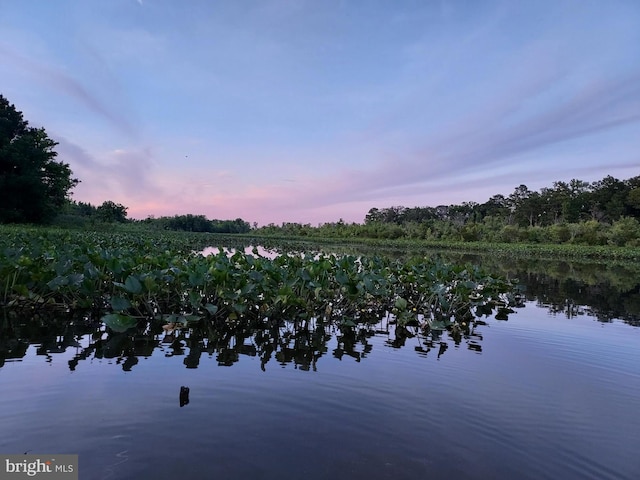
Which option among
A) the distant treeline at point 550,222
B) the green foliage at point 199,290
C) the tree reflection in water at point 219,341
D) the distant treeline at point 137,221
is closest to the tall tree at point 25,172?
the distant treeline at point 137,221

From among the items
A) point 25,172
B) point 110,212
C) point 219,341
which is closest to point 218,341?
point 219,341

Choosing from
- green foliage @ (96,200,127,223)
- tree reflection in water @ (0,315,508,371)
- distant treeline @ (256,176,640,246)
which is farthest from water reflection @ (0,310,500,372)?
distant treeline @ (256,176,640,246)

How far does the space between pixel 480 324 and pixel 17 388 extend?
276 inches

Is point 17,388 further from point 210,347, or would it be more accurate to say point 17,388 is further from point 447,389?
point 447,389

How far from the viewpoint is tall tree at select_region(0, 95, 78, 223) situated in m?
27.3

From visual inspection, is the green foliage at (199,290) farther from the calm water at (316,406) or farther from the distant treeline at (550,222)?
the distant treeline at (550,222)

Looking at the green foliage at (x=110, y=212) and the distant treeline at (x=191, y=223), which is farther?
the distant treeline at (x=191, y=223)

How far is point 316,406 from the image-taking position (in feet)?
Answer: 12.2

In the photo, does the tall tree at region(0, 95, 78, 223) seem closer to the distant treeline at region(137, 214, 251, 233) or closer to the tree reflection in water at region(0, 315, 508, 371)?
the tree reflection in water at region(0, 315, 508, 371)

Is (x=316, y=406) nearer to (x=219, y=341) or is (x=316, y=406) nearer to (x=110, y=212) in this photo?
(x=219, y=341)

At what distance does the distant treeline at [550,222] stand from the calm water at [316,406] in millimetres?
45571

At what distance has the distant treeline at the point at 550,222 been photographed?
45.2 m

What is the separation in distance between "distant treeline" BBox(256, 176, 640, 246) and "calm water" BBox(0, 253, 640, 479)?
4557 cm

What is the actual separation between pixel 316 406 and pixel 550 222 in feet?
232
